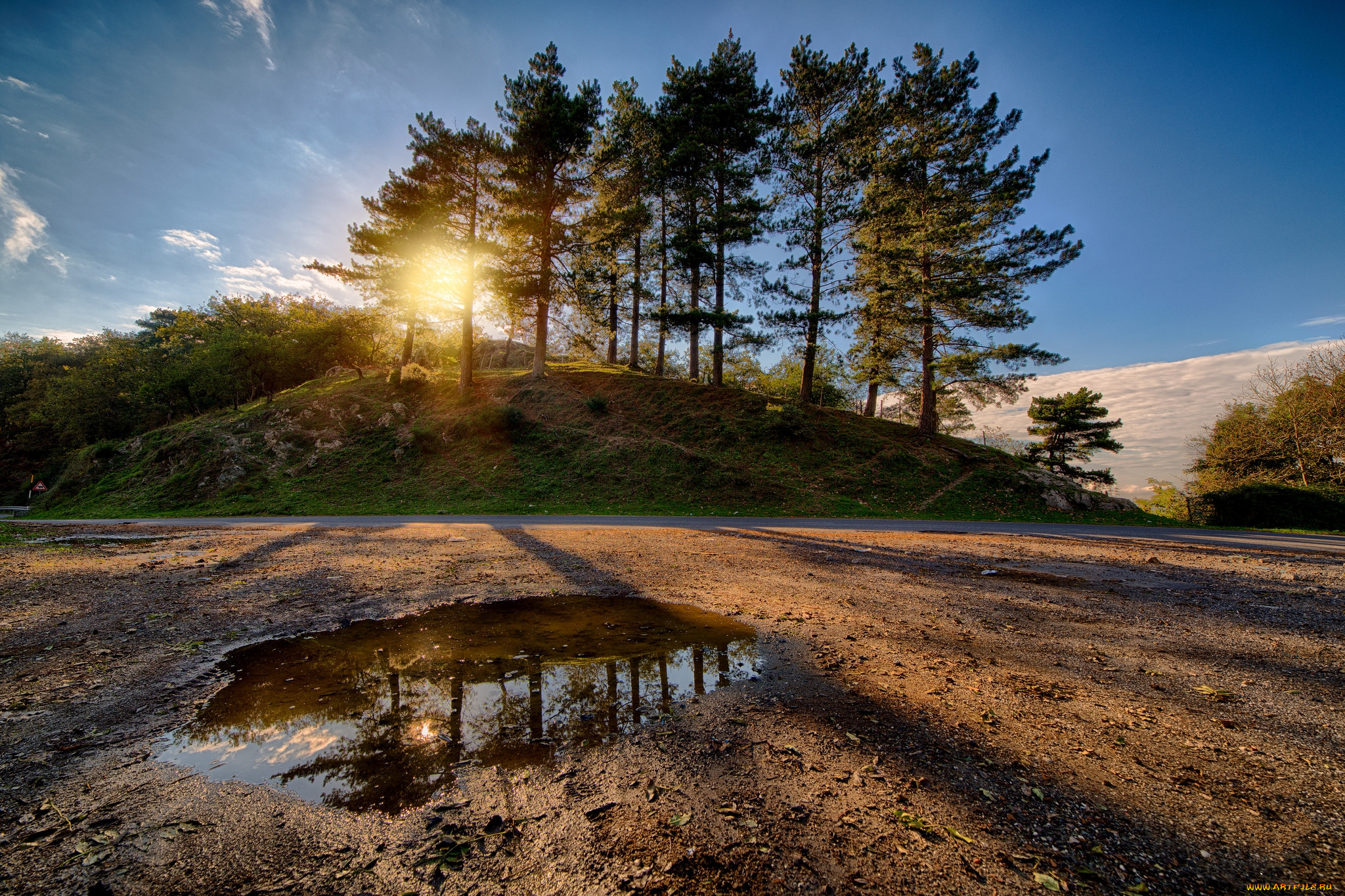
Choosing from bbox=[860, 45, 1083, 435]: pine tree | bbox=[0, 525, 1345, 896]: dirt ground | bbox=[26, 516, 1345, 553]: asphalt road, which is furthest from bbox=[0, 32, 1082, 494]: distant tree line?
bbox=[0, 525, 1345, 896]: dirt ground

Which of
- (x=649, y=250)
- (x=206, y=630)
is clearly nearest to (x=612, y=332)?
(x=649, y=250)

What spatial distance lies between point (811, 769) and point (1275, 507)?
994 inches

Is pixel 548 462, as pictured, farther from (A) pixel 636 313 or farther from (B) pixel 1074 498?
(B) pixel 1074 498

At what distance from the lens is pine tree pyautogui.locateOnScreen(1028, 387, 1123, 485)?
31.9 m

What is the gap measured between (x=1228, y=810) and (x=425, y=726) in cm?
435

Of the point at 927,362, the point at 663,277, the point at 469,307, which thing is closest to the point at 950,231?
the point at 927,362

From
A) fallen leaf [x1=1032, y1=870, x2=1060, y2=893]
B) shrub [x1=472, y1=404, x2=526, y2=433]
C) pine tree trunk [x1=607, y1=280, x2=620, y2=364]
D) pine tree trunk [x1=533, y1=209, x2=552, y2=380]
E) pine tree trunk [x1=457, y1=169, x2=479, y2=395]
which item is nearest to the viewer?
fallen leaf [x1=1032, y1=870, x2=1060, y2=893]

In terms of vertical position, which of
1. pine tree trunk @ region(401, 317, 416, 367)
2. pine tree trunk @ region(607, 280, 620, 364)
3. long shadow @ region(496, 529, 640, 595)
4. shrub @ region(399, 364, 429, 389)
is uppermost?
pine tree trunk @ region(607, 280, 620, 364)

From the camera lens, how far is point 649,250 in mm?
25734

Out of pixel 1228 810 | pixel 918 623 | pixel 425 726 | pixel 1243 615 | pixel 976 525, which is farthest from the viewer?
pixel 976 525

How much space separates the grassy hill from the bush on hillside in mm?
3117

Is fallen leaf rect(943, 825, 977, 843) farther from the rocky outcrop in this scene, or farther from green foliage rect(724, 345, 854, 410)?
green foliage rect(724, 345, 854, 410)

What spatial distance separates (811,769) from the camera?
103 inches

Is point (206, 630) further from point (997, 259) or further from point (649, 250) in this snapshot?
point (997, 259)
